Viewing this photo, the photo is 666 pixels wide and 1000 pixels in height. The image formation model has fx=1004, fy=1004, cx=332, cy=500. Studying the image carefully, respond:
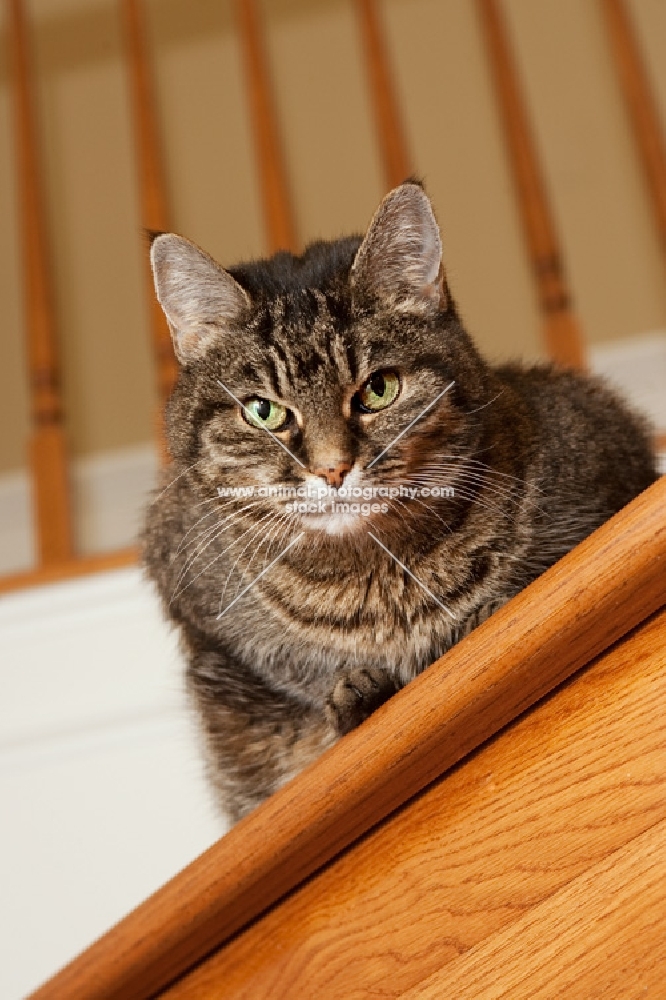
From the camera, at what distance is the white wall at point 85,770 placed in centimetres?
117

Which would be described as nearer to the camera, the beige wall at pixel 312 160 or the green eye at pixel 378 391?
the green eye at pixel 378 391

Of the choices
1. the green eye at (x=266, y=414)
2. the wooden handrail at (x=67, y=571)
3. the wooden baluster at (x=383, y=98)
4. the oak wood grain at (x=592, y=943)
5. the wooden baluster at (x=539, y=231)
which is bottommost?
the oak wood grain at (x=592, y=943)

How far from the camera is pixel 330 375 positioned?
755 millimetres

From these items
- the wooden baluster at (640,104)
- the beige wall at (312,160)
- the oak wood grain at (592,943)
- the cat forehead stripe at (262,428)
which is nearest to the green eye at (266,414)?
the cat forehead stripe at (262,428)

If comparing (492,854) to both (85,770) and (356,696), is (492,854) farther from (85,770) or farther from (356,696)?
(85,770)

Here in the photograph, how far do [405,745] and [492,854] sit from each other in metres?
0.09

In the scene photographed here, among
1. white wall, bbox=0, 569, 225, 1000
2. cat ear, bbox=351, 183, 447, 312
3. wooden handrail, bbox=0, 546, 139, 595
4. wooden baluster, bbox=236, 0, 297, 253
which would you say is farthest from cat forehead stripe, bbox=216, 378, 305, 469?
wooden baluster, bbox=236, 0, 297, 253

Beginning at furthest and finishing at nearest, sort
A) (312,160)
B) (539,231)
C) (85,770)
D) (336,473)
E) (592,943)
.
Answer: (312,160) < (539,231) < (85,770) < (336,473) < (592,943)

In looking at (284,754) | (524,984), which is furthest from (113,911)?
(524,984)

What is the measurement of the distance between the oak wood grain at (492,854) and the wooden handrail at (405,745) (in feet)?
0.05

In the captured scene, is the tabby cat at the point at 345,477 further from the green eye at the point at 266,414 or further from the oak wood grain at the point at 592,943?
the oak wood grain at the point at 592,943

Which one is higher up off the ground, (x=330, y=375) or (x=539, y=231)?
(x=539, y=231)

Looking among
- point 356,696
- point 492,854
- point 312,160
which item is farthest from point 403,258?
point 312,160

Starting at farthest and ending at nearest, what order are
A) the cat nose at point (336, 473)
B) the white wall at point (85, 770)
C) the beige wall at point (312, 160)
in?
the beige wall at point (312, 160) < the white wall at point (85, 770) < the cat nose at point (336, 473)
